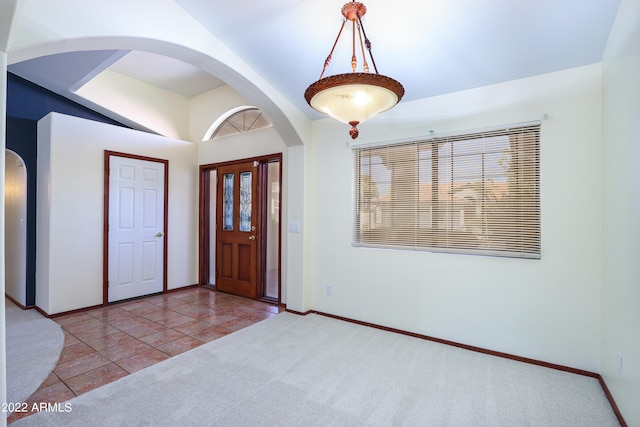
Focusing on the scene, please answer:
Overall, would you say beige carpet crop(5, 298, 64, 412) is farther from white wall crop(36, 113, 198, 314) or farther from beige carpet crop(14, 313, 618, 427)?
beige carpet crop(14, 313, 618, 427)

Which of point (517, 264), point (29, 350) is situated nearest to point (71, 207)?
point (29, 350)

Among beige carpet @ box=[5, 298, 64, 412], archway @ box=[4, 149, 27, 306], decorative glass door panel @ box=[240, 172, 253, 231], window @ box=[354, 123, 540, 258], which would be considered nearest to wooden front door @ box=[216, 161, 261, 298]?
decorative glass door panel @ box=[240, 172, 253, 231]

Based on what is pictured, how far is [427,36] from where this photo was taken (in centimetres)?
237

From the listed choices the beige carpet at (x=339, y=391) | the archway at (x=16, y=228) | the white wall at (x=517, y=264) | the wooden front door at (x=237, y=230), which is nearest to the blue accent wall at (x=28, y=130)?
the archway at (x=16, y=228)

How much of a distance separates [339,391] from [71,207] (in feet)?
12.4

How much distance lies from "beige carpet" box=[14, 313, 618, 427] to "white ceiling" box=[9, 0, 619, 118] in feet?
7.91

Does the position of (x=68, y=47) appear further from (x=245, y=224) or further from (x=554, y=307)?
(x=554, y=307)

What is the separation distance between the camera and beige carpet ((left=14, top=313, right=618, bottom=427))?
1.87m

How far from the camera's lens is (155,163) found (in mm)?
4660

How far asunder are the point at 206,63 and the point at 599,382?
3.98 metres

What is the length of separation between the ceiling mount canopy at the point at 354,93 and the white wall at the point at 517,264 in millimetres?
1443

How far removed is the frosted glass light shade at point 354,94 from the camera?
1.59m

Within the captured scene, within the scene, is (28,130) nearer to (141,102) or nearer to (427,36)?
(141,102)

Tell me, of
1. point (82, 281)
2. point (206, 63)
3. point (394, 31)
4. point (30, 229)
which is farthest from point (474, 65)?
point (30, 229)
